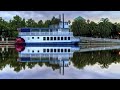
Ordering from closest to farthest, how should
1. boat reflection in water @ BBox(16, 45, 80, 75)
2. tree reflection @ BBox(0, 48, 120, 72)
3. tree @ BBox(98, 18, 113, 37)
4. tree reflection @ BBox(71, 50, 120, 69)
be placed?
tree reflection @ BBox(0, 48, 120, 72) → tree reflection @ BBox(71, 50, 120, 69) → boat reflection in water @ BBox(16, 45, 80, 75) → tree @ BBox(98, 18, 113, 37)

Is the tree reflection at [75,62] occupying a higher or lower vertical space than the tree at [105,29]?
lower

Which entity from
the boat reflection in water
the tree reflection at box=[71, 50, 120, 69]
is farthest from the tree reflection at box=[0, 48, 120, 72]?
the boat reflection in water

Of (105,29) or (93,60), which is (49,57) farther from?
(105,29)

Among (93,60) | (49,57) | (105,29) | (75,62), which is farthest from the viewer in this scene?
(105,29)

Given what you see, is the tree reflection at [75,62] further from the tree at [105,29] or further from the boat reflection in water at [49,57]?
the tree at [105,29]

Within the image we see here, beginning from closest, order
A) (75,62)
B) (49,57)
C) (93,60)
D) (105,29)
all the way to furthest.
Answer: (75,62), (93,60), (49,57), (105,29)

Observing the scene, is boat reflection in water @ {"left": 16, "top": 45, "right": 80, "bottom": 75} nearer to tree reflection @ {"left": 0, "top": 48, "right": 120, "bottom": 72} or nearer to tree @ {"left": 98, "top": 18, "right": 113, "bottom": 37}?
tree reflection @ {"left": 0, "top": 48, "right": 120, "bottom": 72}

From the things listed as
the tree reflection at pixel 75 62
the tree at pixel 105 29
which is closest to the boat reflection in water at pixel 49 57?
the tree reflection at pixel 75 62

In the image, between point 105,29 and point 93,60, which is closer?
point 93,60

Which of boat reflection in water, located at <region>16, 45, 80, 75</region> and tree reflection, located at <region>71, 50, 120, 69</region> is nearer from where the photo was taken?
tree reflection, located at <region>71, 50, 120, 69</region>

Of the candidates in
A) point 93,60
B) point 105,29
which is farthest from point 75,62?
point 105,29
